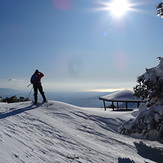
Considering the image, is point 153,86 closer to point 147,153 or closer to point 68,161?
point 147,153

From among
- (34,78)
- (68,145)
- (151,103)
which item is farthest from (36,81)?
(151,103)

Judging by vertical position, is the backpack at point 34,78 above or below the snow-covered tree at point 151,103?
above

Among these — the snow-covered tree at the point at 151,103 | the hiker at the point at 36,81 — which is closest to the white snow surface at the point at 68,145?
the snow-covered tree at the point at 151,103

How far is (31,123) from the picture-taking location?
6.25 meters

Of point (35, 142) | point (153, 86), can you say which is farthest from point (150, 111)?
point (35, 142)

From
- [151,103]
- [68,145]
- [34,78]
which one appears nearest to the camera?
[68,145]

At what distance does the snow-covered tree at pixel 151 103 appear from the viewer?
5.34 m

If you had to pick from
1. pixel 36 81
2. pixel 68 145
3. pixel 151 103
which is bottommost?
pixel 68 145

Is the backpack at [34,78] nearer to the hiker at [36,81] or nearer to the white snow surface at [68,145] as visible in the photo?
the hiker at [36,81]

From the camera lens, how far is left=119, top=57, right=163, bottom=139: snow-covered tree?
5.34 m

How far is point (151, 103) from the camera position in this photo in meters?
6.09

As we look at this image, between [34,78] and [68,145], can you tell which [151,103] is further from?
[34,78]

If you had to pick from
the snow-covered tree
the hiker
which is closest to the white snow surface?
the snow-covered tree

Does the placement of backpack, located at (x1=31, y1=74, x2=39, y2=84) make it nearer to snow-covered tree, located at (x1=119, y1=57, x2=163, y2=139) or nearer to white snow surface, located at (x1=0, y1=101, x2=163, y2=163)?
white snow surface, located at (x1=0, y1=101, x2=163, y2=163)
